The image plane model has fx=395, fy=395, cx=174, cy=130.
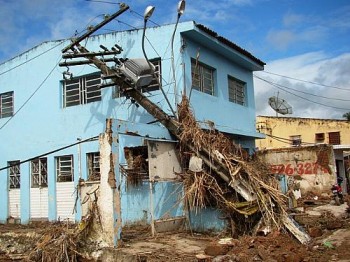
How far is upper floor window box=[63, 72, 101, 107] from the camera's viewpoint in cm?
1464

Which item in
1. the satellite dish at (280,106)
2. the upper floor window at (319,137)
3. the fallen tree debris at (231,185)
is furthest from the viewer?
the upper floor window at (319,137)

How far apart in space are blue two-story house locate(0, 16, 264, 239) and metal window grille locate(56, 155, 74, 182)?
1.5 inches

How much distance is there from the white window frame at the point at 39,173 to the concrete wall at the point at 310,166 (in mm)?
10391

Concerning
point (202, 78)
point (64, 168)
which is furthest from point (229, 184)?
point (64, 168)

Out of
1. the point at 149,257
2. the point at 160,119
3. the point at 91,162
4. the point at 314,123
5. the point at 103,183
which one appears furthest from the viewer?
the point at 314,123

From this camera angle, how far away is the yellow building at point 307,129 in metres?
29.1

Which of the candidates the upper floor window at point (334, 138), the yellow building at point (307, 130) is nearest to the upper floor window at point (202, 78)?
the yellow building at point (307, 130)

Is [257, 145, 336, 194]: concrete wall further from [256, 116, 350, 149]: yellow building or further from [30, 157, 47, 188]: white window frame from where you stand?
[30, 157, 47, 188]: white window frame

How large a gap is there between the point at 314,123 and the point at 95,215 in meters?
24.5

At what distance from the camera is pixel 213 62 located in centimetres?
1462

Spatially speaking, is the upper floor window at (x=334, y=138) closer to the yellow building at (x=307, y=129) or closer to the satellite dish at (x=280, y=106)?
the yellow building at (x=307, y=129)

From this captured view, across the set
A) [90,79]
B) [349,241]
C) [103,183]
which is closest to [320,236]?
[349,241]

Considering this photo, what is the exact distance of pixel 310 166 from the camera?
19.9m

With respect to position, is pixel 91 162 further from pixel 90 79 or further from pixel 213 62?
pixel 213 62
